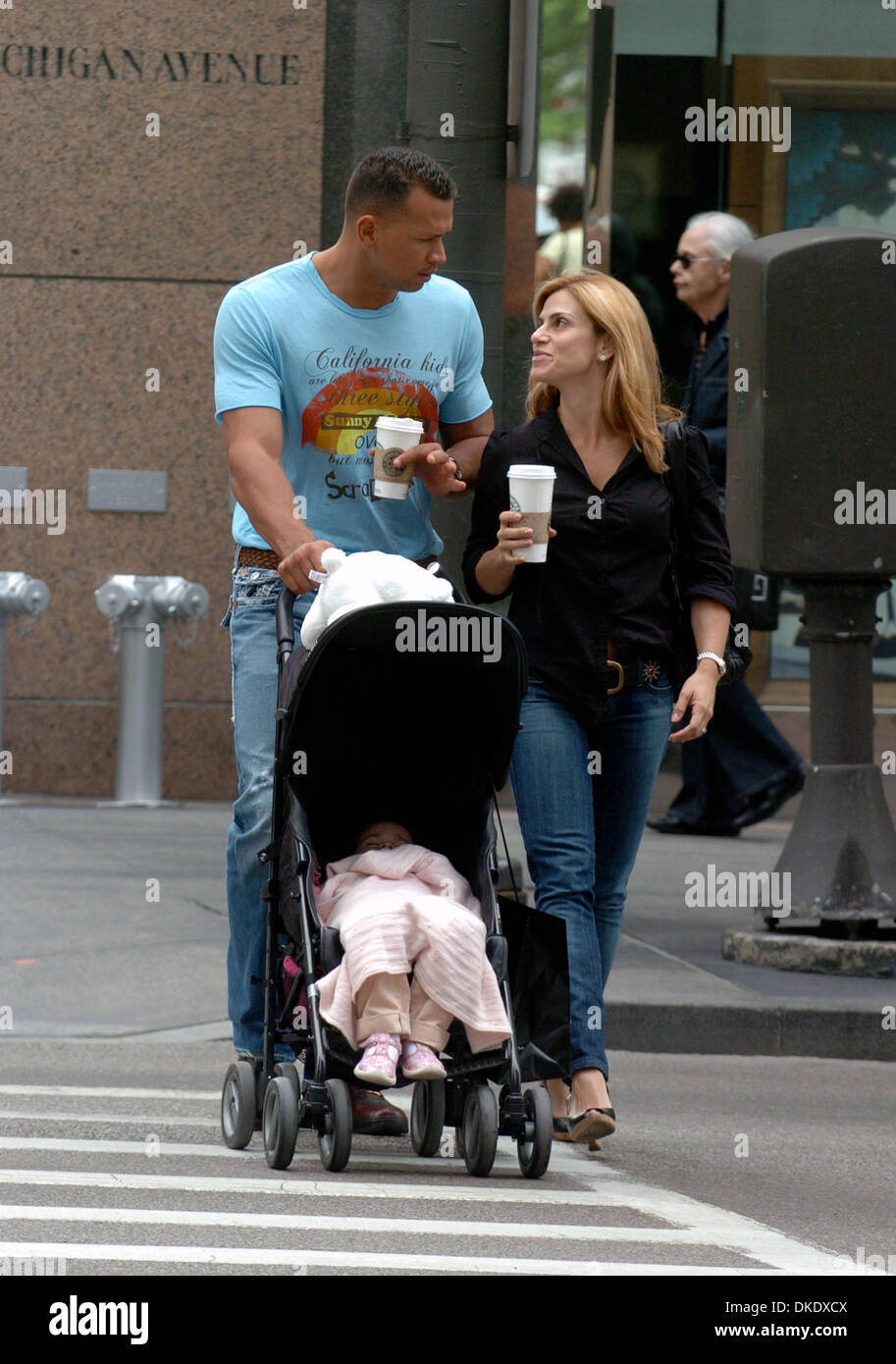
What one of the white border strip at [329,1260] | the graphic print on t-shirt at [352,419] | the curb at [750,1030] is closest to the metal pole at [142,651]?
the curb at [750,1030]

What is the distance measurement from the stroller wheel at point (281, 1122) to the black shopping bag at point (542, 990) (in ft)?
1.84

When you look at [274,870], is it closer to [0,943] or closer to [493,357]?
[0,943]

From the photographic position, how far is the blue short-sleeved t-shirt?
5.16 metres

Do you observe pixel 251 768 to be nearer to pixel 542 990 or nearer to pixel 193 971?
pixel 542 990

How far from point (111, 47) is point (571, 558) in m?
6.36

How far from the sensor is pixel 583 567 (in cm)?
536

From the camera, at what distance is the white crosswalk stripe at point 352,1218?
3965mm

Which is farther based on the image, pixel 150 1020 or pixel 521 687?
pixel 150 1020

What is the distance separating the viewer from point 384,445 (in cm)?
494

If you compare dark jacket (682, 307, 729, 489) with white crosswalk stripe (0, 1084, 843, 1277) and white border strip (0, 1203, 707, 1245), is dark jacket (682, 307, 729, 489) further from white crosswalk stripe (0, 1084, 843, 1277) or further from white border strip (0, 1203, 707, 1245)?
white border strip (0, 1203, 707, 1245)

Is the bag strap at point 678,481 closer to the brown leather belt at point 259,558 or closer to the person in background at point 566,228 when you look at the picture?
the brown leather belt at point 259,558

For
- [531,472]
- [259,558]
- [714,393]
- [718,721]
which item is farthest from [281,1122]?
[718,721]
